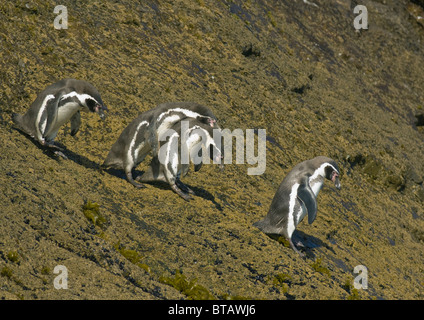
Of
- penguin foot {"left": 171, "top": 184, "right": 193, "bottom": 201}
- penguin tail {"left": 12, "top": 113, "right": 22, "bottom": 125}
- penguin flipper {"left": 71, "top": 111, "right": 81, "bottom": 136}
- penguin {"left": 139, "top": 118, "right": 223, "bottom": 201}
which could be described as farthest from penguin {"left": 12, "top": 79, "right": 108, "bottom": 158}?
penguin foot {"left": 171, "top": 184, "right": 193, "bottom": 201}

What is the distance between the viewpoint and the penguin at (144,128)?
1113 centimetres

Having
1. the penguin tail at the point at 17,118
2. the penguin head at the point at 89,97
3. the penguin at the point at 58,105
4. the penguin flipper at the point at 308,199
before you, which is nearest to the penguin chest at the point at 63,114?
the penguin at the point at 58,105

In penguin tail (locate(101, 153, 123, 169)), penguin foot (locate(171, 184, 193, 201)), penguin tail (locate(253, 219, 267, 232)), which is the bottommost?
penguin tail (locate(101, 153, 123, 169))

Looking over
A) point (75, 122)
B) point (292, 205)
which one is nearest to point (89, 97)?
point (75, 122)

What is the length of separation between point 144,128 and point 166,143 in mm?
510

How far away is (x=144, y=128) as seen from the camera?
11.1 m

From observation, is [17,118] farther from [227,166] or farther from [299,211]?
[299,211]

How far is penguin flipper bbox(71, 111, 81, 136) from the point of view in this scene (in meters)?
11.7

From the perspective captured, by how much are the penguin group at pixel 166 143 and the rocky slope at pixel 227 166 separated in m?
0.32

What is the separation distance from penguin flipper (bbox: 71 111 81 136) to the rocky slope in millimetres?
442

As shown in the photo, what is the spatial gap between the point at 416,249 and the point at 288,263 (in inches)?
283

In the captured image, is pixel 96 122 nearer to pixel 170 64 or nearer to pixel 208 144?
pixel 208 144

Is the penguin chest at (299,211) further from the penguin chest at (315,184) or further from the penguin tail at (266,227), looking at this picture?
the penguin chest at (315,184)

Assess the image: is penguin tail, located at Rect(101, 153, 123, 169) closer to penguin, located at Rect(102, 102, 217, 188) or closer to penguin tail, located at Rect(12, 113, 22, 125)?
penguin, located at Rect(102, 102, 217, 188)
